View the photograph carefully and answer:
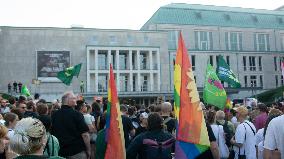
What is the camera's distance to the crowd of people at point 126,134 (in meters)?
3.17

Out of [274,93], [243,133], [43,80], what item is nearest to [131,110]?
[243,133]

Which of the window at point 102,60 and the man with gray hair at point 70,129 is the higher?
the window at point 102,60

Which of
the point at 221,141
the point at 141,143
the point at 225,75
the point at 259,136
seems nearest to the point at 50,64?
the point at 225,75

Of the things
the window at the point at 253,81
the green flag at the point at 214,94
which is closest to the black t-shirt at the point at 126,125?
the green flag at the point at 214,94

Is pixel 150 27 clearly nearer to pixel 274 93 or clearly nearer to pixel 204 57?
pixel 204 57

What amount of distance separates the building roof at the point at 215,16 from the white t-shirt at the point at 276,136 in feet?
180

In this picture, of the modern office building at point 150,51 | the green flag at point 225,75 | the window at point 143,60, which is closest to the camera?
the green flag at point 225,75

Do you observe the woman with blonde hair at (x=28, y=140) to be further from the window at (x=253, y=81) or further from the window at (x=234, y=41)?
the window at (x=253, y=81)

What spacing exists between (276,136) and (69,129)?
12.5 ft

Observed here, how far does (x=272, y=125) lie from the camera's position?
4.20 meters

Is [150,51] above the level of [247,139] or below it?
above

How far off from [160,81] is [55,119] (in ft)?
160

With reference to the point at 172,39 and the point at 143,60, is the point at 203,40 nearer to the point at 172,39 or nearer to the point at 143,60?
the point at 172,39

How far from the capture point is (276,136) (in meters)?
4.16
